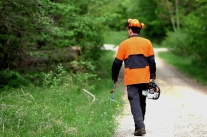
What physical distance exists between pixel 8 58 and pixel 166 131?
7561 millimetres

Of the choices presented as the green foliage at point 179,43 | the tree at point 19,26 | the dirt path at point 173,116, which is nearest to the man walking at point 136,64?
the dirt path at point 173,116

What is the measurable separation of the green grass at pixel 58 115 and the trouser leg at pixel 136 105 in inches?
23.5

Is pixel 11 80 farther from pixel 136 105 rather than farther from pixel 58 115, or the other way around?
pixel 136 105

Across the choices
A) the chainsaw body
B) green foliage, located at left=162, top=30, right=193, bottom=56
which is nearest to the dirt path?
the chainsaw body

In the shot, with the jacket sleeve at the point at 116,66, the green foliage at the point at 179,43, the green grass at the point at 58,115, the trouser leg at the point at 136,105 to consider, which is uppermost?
the jacket sleeve at the point at 116,66

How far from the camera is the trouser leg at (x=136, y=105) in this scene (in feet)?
25.5

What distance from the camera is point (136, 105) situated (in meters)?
7.87

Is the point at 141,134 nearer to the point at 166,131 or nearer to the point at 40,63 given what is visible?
the point at 166,131

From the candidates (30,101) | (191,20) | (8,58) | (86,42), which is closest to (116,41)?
(191,20)

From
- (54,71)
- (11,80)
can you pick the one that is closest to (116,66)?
(11,80)

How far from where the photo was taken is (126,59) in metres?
7.95

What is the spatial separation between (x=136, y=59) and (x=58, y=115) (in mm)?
2162

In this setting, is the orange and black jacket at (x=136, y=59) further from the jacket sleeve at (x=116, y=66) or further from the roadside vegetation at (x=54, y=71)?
the roadside vegetation at (x=54, y=71)

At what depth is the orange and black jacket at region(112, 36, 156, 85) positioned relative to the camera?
787 centimetres
